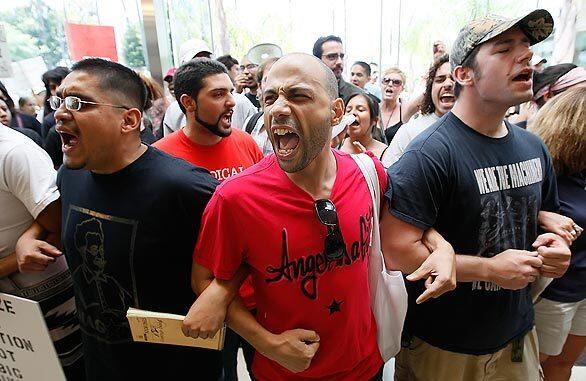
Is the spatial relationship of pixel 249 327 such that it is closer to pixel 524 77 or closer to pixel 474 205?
pixel 474 205

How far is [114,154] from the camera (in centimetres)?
117

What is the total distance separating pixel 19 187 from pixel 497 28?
1628mm

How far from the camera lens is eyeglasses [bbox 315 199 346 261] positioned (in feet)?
3.38

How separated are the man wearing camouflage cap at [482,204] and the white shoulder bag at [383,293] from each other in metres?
0.05

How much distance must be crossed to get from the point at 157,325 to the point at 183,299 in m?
0.29

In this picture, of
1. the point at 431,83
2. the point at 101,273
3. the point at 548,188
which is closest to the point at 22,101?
the point at 101,273

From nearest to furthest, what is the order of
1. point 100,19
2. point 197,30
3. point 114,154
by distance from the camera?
point 114,154 → point 100,19 → point 197,30

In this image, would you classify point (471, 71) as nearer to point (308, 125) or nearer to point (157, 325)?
point (308, 125)

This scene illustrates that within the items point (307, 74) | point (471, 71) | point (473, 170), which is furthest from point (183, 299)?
point (471, 71)

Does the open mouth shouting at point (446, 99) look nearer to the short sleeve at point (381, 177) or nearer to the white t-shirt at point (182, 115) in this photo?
the short sleeve at point (381, 177)

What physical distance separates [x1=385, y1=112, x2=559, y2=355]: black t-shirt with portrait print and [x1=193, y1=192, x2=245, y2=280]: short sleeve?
0.50 meters

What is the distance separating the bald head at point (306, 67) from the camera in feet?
3.46

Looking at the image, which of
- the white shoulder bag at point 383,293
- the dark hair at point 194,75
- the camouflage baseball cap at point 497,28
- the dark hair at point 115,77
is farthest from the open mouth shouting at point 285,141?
the dark hair at point 194,75

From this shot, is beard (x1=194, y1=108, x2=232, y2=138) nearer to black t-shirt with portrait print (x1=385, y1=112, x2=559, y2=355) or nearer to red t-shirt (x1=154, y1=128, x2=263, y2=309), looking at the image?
red t-shirt (x1=154, y1=128, x2=263, y2=309)
